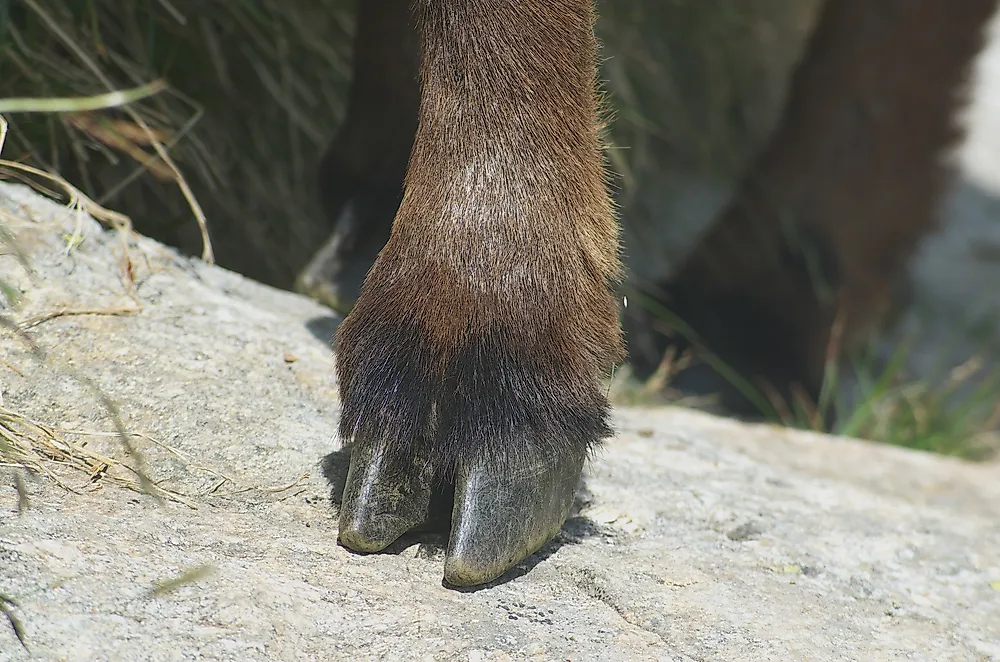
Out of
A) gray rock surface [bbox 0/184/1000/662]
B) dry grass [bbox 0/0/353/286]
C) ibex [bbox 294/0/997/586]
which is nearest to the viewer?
gray rock surface [bbox 0/184/1000/662]

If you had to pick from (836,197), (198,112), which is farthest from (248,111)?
(836,197)

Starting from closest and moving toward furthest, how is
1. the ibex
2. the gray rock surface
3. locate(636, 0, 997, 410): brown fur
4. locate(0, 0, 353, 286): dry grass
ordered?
the gray rock surface → the ibex → locate(0, 0, 353, 286): dry grass → locate(636, 0, 997, 410): brown fur

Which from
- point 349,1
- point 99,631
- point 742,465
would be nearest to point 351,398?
point 99,631

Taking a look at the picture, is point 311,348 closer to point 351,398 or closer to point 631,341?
point 351,398

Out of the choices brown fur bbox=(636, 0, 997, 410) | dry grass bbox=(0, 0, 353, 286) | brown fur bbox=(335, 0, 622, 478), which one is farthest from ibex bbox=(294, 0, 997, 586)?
brown fur bbox=(636, 0, 997, 410)

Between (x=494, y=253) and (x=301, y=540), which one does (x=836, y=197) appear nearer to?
(x=494, y=253)

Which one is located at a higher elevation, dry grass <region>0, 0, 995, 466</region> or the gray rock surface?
dry grass <region>0, 0, 995, 466</region>

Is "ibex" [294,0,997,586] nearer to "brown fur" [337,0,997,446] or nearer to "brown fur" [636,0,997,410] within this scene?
"brown fur" [337,0,997,446]
